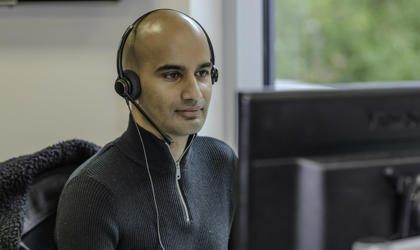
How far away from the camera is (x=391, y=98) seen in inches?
29.2

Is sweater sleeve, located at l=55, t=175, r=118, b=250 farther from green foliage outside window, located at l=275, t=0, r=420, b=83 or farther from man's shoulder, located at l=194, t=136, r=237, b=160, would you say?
green foliage outside window, located at l=275, t=0, r=420, b=83

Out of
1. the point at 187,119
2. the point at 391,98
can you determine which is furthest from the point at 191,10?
the point at 391,98

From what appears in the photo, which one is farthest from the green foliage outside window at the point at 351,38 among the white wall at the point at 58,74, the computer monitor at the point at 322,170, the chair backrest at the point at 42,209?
the computer monitor at the point at 322,170

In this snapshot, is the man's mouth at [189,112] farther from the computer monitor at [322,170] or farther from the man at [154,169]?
the computer monitor at [322,170]

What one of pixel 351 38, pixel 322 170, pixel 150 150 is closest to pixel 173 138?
pixel 150 150

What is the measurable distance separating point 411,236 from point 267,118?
20cm

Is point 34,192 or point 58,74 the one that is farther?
point 58,74

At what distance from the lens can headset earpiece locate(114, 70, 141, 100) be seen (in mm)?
1211

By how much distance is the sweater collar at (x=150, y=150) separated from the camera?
1.22m

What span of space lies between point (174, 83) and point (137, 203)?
22 cm

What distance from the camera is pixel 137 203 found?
117 centimetres

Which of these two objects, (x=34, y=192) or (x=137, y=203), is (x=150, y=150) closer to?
(x=137, y=203)

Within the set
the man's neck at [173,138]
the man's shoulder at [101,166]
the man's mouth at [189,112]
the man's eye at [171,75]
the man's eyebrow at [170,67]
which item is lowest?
the man's shoulder at [101,166]

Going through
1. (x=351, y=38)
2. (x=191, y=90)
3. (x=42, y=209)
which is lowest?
(x=42, y=209)
